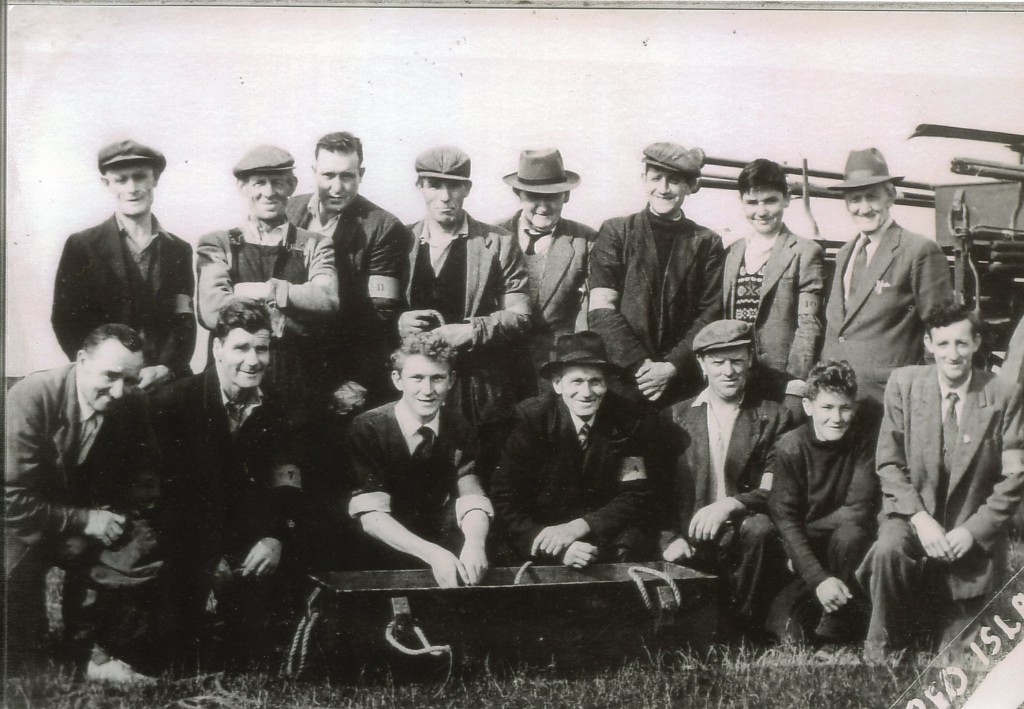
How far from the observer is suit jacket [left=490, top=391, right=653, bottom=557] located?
4949mm

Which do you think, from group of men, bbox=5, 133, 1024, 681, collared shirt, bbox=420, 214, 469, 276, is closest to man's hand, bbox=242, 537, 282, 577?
group of men, bbox=5, 133, 1024, 681

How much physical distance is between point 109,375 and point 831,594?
147 inches

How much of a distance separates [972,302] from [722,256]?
54.3 inches

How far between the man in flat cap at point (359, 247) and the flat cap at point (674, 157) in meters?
1.33

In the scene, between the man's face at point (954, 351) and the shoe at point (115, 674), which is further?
the man's face at point (954, 351)

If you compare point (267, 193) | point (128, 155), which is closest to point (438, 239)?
point (267, 193)

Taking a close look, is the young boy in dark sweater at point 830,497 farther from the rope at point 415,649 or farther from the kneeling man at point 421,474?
the rope at point 415,649

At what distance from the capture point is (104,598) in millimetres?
4859

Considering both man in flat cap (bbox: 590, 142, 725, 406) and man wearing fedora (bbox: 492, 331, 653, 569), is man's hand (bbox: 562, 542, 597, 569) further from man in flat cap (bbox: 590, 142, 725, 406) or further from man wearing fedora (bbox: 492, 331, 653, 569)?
man in flat cap (bbox: 590, 142, 725, 406)

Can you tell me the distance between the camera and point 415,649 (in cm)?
470

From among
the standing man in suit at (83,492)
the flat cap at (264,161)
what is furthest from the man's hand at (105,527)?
the flat cap at (264,161)

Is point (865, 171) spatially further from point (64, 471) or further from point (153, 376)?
point (64, 471)

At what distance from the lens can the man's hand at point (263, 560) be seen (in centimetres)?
484

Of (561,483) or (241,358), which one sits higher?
(241,358)
